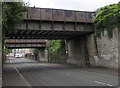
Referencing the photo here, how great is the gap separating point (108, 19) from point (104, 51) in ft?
15.0

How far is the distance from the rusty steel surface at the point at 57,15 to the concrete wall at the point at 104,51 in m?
3.35

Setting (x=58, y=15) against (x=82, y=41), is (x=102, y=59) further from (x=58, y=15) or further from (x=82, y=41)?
(x=58, y=15)

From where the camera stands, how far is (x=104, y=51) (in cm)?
2208

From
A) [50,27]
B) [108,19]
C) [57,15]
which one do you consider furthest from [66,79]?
[57,15]

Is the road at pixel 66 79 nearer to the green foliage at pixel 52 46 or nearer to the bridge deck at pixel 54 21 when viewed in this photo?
the bridge deck at pixel 54 21

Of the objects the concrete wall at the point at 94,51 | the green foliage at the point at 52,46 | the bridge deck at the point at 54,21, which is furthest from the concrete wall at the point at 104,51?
the green foliage at the point at 52,46

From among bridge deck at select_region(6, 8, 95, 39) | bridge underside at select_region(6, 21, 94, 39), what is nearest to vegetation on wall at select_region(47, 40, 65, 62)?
bridge underside at select_region(6, 21, 94, 39)

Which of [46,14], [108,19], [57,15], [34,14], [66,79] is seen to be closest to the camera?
[66,79]

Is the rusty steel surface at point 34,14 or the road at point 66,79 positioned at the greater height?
the rusty steel surface at point 34,14

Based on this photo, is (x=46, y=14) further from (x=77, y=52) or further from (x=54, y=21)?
(x=77, y=52)

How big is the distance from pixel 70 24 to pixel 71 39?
812cm

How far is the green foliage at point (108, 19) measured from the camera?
762 inches

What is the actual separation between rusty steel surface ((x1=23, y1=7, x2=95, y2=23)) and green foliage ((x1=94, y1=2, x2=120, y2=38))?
1.88m

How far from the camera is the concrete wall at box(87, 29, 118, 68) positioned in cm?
1974
